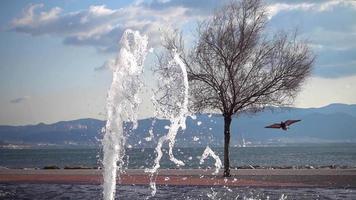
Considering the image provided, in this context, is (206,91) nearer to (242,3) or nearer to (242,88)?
(242,88)

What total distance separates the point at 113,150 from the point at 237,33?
502 inches

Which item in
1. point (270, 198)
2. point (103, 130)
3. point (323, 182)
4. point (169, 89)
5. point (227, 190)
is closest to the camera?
point (103, 130)

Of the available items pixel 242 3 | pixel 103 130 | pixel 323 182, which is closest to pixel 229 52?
pixel 242 3

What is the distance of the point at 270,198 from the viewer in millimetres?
→ 16625

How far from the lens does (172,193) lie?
18109mm

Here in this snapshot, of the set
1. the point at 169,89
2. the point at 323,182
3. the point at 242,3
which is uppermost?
the point at 242,3

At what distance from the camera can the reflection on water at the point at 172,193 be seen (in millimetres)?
17078

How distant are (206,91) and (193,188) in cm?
780

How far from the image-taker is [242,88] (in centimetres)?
2627

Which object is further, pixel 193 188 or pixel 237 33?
pixel 237 33

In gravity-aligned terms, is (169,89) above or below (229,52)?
below

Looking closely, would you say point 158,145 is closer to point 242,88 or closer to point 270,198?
point 270,198

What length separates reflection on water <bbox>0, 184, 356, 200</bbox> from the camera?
17.1 metres

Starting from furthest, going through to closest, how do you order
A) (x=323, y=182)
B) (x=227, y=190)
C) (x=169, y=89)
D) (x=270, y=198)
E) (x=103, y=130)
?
(x=169, y=89) < (x=323, y=182) < (x=227, y=190) < (x=270, y=198) < (x=103, y=130)
